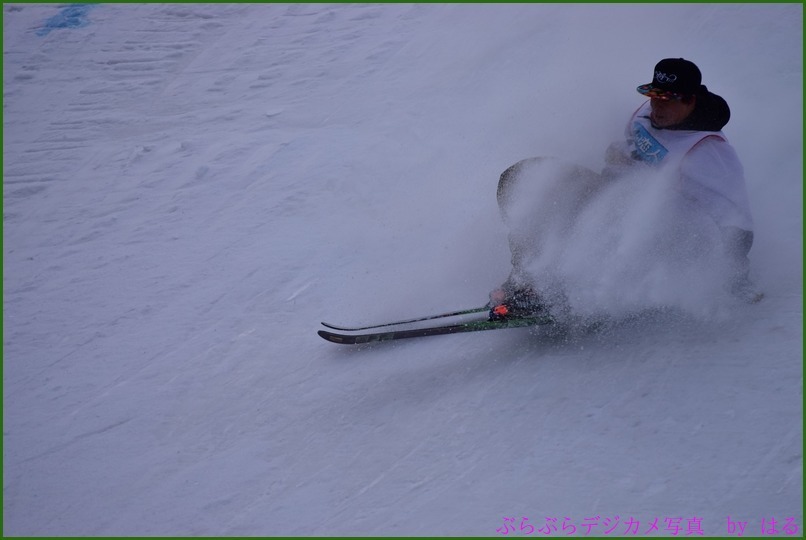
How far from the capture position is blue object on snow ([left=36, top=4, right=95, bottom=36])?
667cm

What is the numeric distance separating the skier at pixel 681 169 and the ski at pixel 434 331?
1.7 inches

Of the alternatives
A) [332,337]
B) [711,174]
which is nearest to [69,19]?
[332,337]

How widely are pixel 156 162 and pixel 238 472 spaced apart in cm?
284

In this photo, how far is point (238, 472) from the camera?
302cm

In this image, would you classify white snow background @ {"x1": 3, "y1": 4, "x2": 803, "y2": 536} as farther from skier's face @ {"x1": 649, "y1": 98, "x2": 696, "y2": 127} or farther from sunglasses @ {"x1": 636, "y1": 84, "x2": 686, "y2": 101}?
sunglasses @ {"x1": 636, "y1": 84, "x2": 686, "y2": 101}

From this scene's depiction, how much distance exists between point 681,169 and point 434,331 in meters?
1.30

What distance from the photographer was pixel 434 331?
3.35 meters

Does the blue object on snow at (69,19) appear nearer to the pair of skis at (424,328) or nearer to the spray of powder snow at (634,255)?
the pair of skis at (424,328)

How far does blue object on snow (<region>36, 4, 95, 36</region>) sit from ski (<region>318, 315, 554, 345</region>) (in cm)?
486

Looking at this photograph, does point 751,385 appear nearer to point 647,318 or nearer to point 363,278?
point 647,318

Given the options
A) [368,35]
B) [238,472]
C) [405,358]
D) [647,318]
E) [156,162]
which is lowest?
[238,472]

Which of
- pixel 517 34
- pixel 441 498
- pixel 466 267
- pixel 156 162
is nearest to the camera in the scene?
pixel 441 498

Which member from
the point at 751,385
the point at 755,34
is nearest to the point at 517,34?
the point at 755,34

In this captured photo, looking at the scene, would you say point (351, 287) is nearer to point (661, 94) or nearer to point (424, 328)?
point (424, 328)
